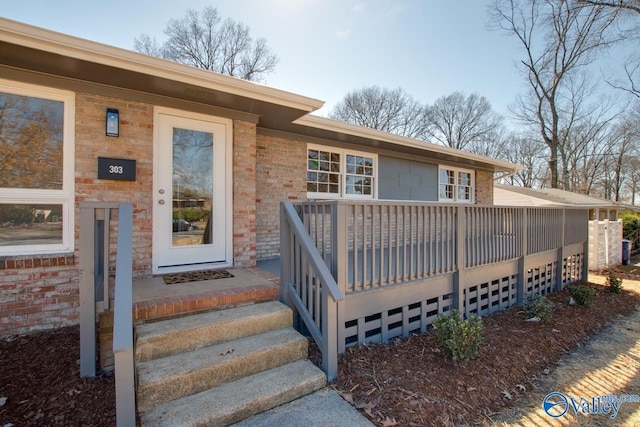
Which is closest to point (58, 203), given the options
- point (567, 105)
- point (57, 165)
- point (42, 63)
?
point (57, 165)

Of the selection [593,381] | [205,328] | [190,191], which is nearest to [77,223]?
[190,191]

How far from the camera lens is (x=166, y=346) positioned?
2.40m

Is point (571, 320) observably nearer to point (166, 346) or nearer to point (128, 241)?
point (166, 346)

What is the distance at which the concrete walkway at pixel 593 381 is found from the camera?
2.42m

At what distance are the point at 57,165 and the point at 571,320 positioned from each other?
23.0 feet

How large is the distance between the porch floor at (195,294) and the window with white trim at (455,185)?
679 cm

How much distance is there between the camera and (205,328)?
8.42 feet

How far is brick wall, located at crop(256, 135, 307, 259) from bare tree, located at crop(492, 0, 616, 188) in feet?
38.1

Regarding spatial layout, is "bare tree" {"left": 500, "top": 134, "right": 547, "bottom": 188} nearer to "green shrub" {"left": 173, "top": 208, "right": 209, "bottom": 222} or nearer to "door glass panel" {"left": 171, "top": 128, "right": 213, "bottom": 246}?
"door glass panel" {"left": 171, "top": 128, "right": 213, "bottom": 246}

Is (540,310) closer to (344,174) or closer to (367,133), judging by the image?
Answer: (367,133)

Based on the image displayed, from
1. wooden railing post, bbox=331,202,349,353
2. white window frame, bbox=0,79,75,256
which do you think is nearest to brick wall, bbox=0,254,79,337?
white window frame, bbox=0,79,75,256

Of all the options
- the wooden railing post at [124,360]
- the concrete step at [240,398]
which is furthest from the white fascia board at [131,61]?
the concrete step at [240,398]

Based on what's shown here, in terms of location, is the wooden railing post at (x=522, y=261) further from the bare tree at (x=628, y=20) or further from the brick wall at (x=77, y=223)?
the bare tree at (x=628, y=20)

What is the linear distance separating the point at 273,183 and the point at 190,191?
1.82 m
